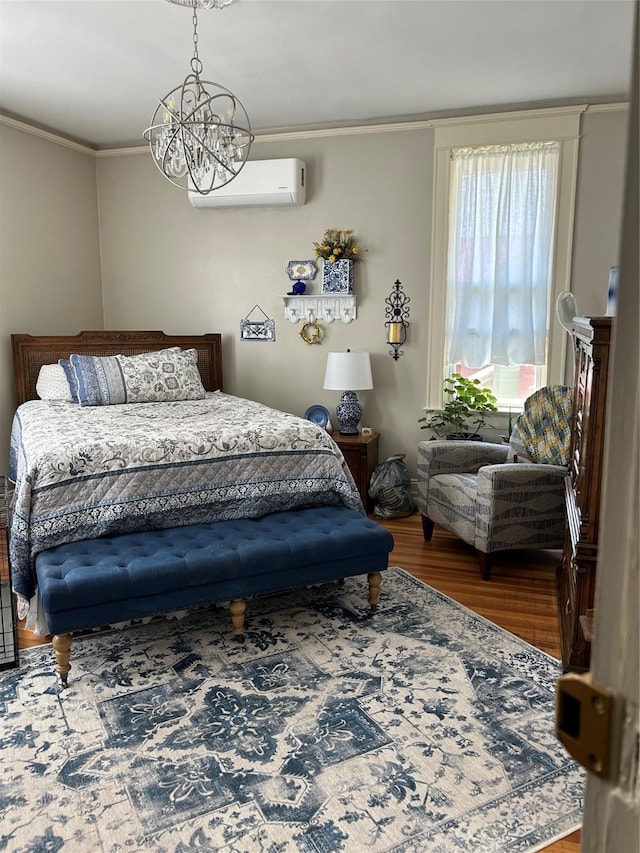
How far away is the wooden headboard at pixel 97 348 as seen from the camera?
4625mm

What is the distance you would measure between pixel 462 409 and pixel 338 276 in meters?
1.30

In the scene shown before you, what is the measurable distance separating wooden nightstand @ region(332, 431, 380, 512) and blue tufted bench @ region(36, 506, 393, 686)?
55.2 inches

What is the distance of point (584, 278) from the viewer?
4.30 metres

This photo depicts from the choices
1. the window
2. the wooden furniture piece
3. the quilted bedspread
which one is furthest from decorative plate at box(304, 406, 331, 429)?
the wooden furniture piece

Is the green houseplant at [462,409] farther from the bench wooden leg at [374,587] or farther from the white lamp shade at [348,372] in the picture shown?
the bench wooden leg at [374,587]

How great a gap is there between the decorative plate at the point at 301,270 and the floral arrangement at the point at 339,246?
133mm

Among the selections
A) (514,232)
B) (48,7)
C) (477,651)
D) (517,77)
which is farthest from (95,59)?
(477,651)

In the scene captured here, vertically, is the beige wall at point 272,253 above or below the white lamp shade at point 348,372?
above

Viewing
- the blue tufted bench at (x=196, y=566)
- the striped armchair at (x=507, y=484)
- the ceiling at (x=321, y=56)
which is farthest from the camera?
the striped armchair at (x=507, y=484)

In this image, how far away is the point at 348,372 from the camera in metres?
4.59

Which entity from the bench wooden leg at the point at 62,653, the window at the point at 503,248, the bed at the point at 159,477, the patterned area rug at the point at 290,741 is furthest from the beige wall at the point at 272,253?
the bench wooden leg at the point at 62,653

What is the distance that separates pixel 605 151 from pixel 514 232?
700mm

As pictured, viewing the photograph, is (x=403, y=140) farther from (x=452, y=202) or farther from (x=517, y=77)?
(x=517, y=77)

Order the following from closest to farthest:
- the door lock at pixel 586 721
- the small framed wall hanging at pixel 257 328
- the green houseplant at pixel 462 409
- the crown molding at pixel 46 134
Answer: the door lock at pixel 586 721, the crown molding at pixel 46 134, the green houseplant at pixel 462 409, the small framed wall hanging at pixel 257 328
